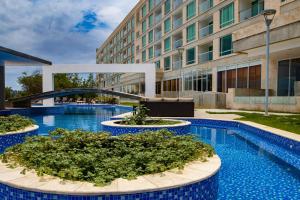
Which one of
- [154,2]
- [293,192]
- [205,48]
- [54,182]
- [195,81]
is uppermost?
[154,2]

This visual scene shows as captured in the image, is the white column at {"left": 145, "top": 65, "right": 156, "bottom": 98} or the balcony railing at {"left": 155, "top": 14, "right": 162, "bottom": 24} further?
the balcony railing at {"left": 155, "top": 14, "right": 162, "bottom": 24}

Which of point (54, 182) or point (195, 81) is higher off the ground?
point (195, 81)

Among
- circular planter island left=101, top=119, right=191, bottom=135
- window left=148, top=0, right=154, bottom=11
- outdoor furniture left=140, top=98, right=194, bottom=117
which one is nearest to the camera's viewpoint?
circular planter island left=101, top=119, right=191, bottom=135

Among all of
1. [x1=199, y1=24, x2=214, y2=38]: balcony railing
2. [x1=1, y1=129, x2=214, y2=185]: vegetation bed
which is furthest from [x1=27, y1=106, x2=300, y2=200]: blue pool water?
[x1=199, y1=24, x2=214, y2=38]: balcony railing

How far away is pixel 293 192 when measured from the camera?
226 inches

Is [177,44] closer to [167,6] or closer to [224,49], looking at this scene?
[167,6]

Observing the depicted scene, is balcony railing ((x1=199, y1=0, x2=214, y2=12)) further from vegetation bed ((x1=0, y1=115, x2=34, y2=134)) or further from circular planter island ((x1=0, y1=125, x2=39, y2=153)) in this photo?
circular planter island ((x1=0, y1=125, x2=39, y2=153))

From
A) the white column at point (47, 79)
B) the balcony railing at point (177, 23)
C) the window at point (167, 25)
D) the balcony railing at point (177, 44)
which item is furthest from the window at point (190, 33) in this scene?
the white column at point (47, 79)

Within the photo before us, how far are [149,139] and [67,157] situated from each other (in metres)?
2.23

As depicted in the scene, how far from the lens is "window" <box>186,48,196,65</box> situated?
1394 inches

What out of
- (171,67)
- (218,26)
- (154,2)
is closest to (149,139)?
(218,26)

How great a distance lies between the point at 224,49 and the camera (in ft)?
94.0

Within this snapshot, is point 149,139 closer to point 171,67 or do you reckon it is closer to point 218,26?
point 218,26

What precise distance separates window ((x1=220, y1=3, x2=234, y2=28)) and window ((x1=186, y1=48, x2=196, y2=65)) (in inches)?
256
